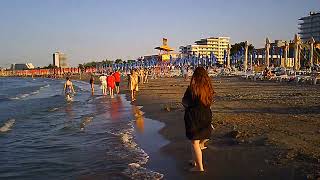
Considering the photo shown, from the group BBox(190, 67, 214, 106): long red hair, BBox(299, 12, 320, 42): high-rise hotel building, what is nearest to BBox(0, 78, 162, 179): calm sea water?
BBox(190, 67, 214, 106): long red hair

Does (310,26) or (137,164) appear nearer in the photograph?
(137,164)

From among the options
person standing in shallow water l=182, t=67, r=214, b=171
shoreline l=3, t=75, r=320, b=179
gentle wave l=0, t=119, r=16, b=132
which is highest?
person standing in shallow water l=182, t=67, r=214, b=171

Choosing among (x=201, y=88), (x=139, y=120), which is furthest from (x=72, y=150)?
(x=139, y=120)

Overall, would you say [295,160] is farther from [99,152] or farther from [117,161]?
[99,152]

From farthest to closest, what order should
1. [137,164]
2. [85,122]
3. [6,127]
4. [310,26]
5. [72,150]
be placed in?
[310,26] < [85,122] < [6,127] < [72,150] < [137,164]

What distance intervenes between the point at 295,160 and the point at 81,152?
453cm

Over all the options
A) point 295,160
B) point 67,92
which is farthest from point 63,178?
point 67,92

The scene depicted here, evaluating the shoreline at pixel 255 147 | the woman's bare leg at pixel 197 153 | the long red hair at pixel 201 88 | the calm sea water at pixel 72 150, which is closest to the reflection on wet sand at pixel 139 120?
the calm sea water at pixel 72 150

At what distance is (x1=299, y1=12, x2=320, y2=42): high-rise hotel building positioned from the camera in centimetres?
15312

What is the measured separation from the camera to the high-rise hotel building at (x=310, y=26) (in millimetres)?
153125

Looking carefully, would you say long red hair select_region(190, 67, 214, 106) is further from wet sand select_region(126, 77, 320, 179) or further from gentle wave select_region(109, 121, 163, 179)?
gentle wave select_region(109, 121, 163, 179)

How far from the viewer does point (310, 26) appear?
158 meters

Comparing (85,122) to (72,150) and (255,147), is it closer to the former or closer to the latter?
(72,150)

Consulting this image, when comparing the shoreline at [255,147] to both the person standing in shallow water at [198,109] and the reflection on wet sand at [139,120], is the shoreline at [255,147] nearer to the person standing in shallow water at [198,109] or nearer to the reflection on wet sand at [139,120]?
the person standing in shallow water at [198,109]
